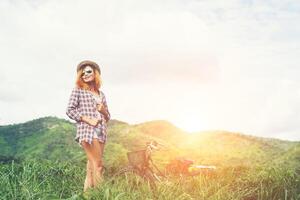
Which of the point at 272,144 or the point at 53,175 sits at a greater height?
the point at 272,144

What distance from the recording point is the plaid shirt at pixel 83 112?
788 cm

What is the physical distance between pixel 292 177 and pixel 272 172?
32 cm

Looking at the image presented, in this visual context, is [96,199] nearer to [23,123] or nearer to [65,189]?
[65,189]

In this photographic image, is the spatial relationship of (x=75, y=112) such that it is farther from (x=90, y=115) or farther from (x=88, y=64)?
(x=88, y=64)

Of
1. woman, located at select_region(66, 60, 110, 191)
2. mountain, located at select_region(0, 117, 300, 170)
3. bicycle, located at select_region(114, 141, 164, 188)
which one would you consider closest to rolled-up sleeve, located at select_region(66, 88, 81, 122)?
woman, located at select_region(66, 60, 110, 191)

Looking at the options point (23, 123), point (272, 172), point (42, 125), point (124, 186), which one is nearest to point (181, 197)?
point (124, 186)

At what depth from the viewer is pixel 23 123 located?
61.5 metres

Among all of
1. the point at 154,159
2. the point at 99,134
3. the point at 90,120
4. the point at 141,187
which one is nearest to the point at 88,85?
the point at 90,120

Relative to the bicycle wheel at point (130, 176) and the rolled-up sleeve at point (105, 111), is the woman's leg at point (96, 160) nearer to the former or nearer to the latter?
the bicycle wheel at point (130, 176)

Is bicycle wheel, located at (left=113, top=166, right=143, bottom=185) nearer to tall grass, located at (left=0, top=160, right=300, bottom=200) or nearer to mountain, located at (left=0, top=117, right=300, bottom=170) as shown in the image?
tall grass, located at (left=0, top=160, right=300, bottom=200)

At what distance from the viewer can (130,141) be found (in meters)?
46.0

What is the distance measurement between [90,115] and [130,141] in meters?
38.1

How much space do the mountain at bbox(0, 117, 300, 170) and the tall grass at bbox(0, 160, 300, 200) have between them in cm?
2505

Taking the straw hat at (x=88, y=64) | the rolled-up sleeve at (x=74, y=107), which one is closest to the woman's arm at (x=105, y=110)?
the rolled-up sleeve at (x=74, y=107)
